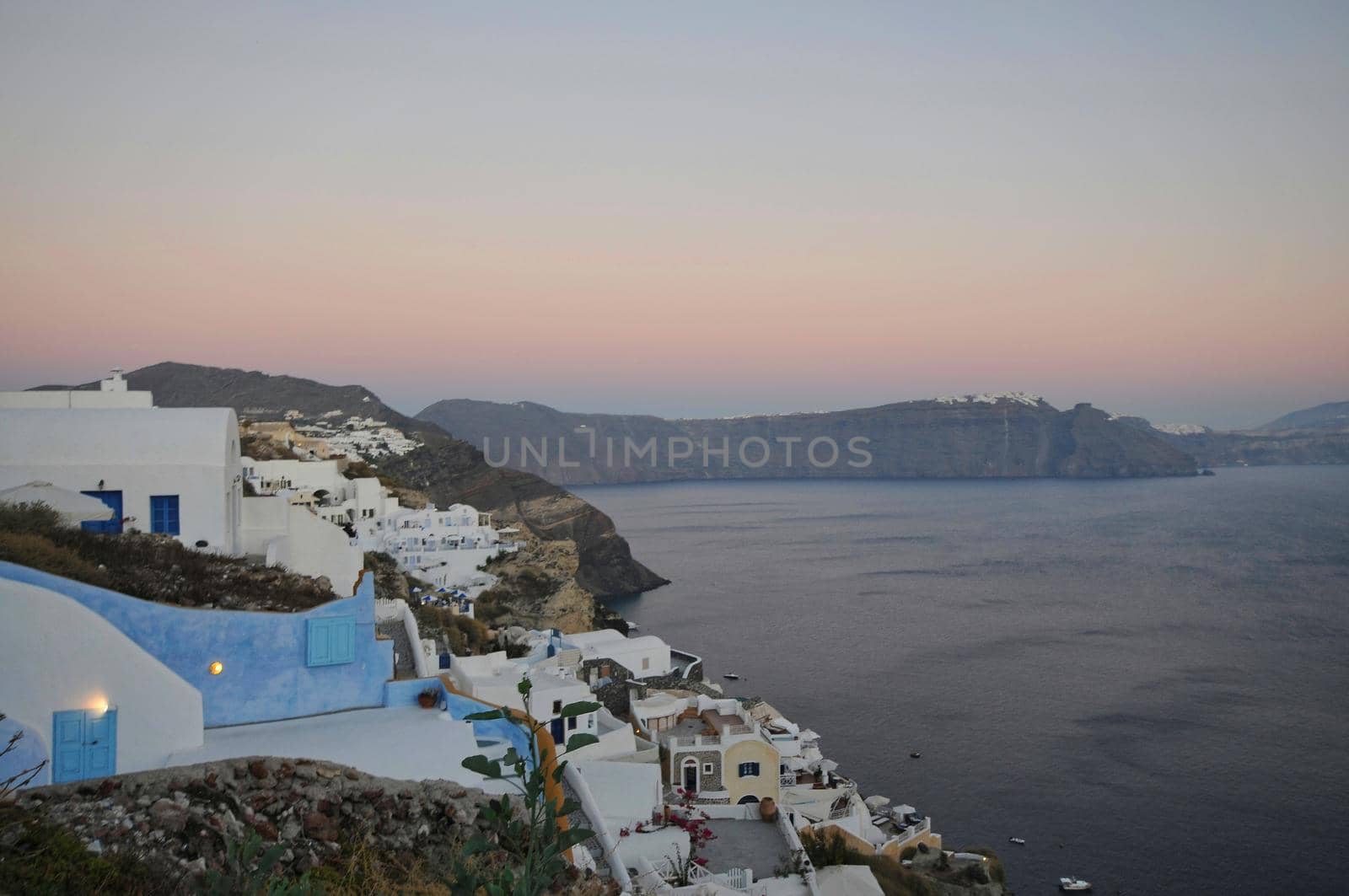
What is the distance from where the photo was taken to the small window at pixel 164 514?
264 inches

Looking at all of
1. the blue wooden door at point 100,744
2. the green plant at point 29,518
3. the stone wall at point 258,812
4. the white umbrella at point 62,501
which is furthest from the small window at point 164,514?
the stone wall at point 258,812

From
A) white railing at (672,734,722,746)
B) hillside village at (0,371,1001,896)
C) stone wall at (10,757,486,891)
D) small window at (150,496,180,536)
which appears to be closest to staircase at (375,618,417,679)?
hillside village at (0,371,1001,896)

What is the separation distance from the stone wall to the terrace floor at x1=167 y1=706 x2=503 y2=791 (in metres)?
0.23

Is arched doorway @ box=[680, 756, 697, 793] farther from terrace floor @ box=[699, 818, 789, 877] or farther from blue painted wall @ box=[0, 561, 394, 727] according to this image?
blue painted wall @ box=[0, 561, 394, 727]

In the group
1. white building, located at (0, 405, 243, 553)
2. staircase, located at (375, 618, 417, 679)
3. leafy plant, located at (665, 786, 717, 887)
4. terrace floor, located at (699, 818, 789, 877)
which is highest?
white building, located at (0, 405, 243, 553)

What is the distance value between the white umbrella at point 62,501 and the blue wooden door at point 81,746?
2.12 meters

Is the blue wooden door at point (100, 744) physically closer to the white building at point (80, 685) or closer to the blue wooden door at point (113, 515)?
the white building at point (80, 685)

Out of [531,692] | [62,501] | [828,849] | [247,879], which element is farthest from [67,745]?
[828,849]

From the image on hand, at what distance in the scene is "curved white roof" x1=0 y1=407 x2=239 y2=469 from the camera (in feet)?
21.6

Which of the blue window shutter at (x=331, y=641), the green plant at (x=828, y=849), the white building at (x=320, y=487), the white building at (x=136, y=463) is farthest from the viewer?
the white building at (x=320, y=487)

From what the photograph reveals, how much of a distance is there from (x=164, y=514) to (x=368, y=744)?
316 centimetres

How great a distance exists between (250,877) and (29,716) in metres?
2.33

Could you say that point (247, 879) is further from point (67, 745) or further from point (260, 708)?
point (260, 708)

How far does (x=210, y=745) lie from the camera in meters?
4.59
